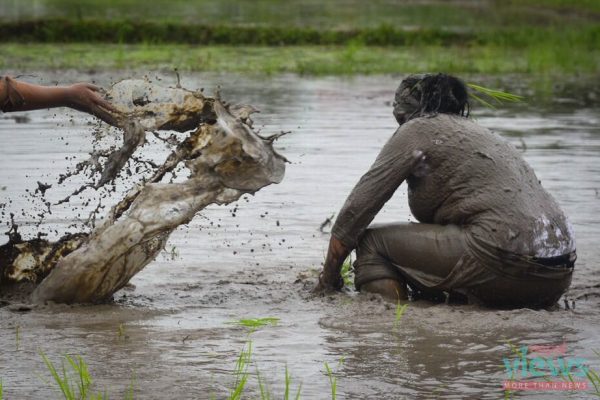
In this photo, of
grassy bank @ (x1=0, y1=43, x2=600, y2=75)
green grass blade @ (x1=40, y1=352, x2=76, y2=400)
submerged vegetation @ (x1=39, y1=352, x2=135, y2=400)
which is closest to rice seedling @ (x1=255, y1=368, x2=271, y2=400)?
submerged vegetation @ (x1=39, y1=352, x2=135, y2=400)

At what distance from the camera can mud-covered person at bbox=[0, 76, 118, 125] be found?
580 cm

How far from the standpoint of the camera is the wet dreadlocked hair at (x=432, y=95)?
5.73m

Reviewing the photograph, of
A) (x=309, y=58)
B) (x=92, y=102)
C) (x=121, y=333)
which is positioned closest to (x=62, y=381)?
(x=121, y=333)

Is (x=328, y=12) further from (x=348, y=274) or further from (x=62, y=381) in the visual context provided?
(x=62, y=381)

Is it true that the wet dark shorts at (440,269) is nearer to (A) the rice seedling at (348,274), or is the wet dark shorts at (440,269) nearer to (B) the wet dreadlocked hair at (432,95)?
(A) the rice seedling at (348,274)

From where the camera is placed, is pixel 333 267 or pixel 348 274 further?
pixel 348 274

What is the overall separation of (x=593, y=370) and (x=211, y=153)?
2050 mm

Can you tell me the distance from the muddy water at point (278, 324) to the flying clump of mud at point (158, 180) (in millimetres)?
151

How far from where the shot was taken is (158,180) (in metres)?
5.81

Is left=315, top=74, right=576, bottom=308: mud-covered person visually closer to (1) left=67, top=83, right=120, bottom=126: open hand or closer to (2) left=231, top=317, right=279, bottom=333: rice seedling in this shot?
(2) left=231, top=317, right=279, bottom=333: rice seedling

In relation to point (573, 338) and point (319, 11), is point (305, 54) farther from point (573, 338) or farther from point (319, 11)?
point (573, 338)

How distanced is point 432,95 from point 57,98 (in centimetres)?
176

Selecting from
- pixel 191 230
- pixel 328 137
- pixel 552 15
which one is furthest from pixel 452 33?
pixel 191 230

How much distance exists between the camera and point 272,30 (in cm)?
2308
